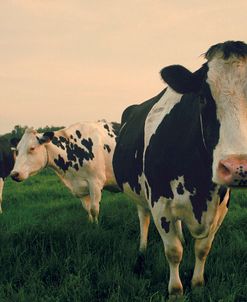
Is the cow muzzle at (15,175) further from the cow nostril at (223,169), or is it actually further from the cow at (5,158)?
the cow nostril at (223,169)

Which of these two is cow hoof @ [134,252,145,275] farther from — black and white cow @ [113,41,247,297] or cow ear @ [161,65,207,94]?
cow ear @ [161,65,207,94]

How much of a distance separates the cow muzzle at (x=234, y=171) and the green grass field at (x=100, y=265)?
1301mm

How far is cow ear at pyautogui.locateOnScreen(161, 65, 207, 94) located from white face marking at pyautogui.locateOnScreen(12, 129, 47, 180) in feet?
16.1

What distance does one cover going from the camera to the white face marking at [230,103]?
254 centimetres

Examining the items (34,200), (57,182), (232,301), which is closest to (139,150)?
(232,301)

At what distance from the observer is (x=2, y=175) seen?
35.0 ft

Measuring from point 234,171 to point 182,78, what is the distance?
3.09ft

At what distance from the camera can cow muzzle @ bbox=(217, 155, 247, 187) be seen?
8.00 feet

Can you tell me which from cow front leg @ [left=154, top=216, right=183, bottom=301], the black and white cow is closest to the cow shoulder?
the black and white cow

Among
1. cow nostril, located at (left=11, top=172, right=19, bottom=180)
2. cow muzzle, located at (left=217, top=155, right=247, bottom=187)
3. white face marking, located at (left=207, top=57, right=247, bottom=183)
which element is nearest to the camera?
cow muzzle, located at (left=217, top=155, right=247, bottom=187)

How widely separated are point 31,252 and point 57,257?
0.45m

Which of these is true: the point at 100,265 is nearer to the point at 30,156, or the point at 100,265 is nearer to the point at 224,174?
the point at 224,174

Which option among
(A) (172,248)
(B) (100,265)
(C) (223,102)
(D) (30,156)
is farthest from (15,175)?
(C) (223,102)

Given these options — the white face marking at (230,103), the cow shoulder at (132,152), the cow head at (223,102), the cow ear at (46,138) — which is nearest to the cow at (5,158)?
the cow ear at (46,138)
